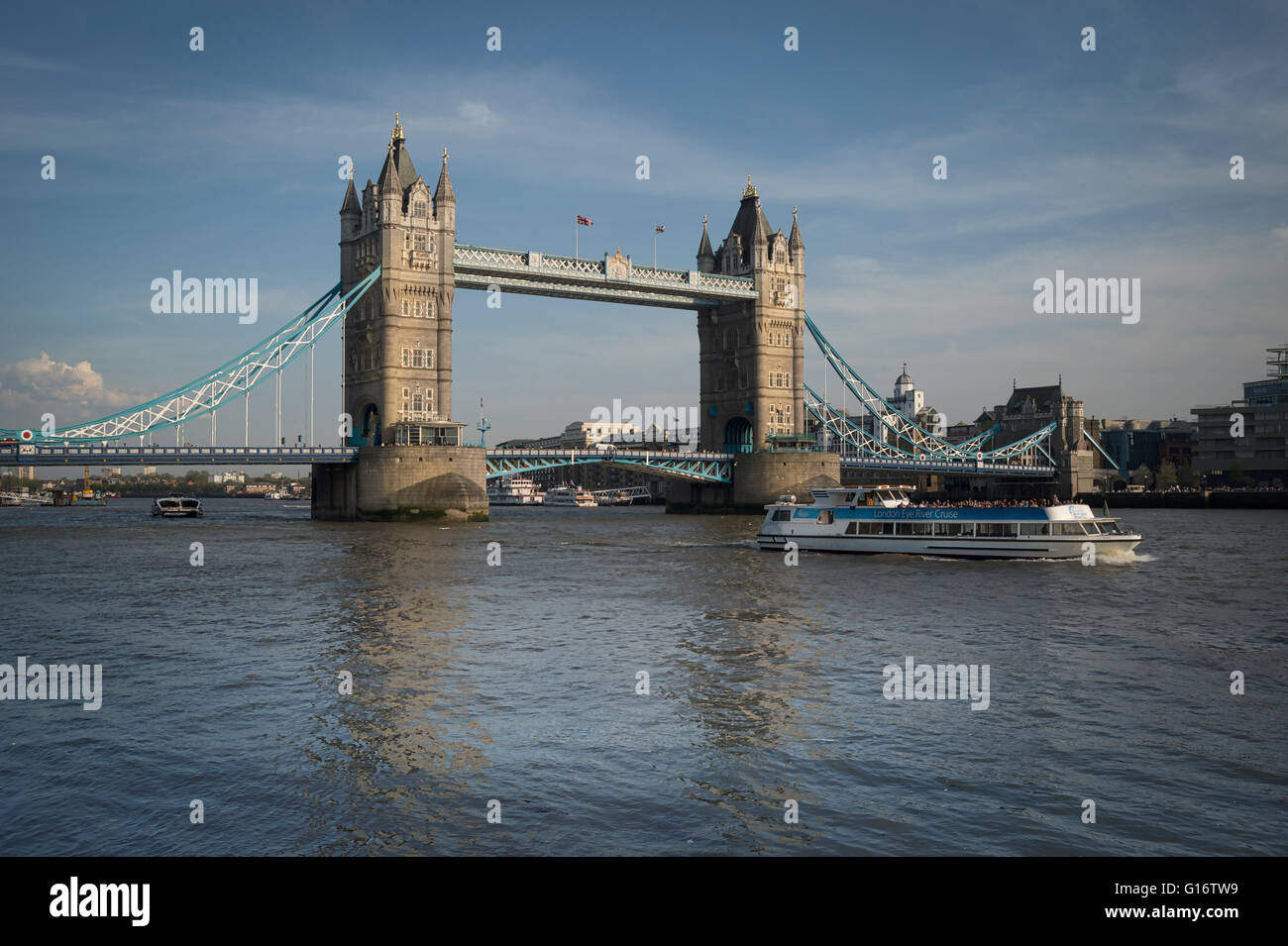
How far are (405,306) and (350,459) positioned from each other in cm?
1224

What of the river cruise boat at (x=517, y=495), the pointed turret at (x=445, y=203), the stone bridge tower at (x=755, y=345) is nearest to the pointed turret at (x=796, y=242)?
the stone bridge tower at (x=755, y=345)

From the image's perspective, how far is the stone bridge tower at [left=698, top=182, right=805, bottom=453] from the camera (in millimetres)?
95688

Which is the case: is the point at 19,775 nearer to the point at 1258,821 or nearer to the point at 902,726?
the point at 902,726

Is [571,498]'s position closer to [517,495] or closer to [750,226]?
[517,495]

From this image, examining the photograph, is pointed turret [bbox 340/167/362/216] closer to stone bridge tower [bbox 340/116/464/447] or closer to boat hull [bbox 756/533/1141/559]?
stone bridge tower [bbox 340/116/464/447]

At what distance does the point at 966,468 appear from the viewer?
111188 mm

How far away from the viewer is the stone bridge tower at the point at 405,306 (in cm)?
7456

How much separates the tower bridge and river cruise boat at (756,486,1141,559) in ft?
105

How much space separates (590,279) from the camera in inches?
3268

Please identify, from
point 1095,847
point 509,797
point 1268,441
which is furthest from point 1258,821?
point 1268,441

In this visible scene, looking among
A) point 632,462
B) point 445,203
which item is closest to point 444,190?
point 445,203

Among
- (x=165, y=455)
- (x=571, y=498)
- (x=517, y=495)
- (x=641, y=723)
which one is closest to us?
(x=641, y=723)

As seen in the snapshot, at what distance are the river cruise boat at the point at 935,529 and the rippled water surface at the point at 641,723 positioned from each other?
974cm

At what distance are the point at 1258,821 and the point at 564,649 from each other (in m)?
12.7
